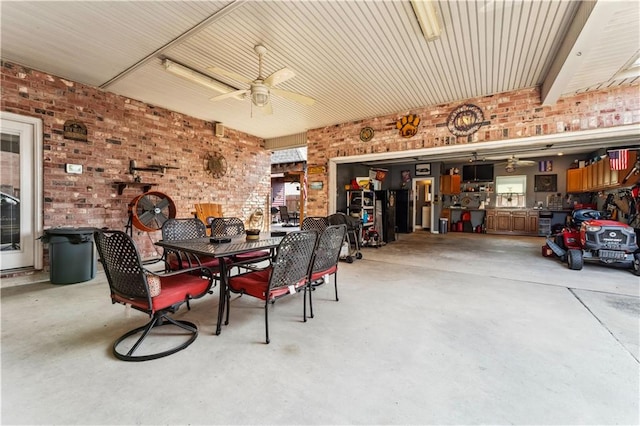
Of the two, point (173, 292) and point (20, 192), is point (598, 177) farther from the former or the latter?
point (20, 192)

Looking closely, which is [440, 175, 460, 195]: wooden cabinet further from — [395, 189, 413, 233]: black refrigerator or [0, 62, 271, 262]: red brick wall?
[0, 62, 271, 262]: red brick wall

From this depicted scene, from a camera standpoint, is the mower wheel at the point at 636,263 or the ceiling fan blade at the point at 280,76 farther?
the mower wheel at the point at 636,263

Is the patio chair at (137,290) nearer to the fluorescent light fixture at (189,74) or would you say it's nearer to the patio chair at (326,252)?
the patio chair at (326,252)

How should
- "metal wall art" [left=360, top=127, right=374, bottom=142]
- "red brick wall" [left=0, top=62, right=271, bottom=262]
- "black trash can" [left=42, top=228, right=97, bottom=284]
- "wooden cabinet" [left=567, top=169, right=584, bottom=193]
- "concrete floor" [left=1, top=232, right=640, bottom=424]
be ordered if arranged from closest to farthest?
"concrete floor" [left=1, top=232, right=640, bottom=424], "black trash can" [left=42, top=228, right=97, bottom=284], "red brick wall" [left=0, top=62, right=271, bottom=262], "metal wall art" [left=360, top=127, right=374, bottom=142], "wooden cabinet" [left=567, top=169, right=584, bottom=193]

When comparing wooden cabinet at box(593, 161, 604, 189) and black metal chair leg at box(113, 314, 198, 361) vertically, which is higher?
wooden cabinet at box(593, 161, 604, 189)

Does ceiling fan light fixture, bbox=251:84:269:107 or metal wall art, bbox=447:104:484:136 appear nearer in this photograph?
ceiling fan light fixture, bbox=251:84:269:107

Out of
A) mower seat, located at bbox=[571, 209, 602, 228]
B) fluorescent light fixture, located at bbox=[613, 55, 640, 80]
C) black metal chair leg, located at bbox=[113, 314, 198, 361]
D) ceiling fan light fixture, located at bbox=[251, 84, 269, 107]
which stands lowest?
black metal chair leg, located at bbox=[113, 314, 198, 361]

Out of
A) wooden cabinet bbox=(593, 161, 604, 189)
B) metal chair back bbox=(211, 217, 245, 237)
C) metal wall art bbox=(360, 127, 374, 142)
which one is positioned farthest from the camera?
wooden cabinet bbox=(593, 161, 604, 189)

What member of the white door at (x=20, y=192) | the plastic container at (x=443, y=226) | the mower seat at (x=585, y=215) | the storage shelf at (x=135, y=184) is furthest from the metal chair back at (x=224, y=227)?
the plastic container at (x=443, y=226)

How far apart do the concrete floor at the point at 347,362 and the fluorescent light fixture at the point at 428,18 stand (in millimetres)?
3045

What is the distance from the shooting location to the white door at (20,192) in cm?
410

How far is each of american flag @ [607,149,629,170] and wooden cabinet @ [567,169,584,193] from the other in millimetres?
3357

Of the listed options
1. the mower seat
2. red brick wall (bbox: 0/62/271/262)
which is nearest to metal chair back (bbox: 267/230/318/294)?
red brick wall (bbox: 0/62/271/262)

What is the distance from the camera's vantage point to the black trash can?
12.8 ft
